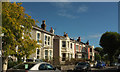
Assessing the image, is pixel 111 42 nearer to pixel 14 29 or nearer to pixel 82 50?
pixel 82 50

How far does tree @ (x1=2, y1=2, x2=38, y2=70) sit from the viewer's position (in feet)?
44.1

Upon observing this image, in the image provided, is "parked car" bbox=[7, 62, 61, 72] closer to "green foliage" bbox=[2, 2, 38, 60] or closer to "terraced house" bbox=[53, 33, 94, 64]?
"green foliage" bbox=[2, 2, 38, 60]

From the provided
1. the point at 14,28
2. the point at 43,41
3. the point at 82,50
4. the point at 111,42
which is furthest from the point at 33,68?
the point at 82,50

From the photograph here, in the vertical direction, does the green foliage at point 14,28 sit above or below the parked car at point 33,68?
above

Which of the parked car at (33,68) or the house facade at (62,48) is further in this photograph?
the house facade at (62,48)

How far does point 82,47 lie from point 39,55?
27315 mm

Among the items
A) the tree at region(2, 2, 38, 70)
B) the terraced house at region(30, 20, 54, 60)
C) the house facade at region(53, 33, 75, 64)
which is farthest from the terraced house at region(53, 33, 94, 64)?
the tree at region(2, 2, 38, 70)

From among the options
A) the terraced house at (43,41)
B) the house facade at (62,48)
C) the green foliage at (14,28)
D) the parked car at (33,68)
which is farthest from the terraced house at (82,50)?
the parked car at (33,68)

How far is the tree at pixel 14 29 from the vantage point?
13445mm

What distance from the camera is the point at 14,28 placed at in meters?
13.9

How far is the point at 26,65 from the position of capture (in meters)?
10.8

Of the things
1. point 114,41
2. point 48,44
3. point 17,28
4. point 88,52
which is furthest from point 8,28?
point 88,52

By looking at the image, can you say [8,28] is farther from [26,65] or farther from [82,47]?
[82,47]

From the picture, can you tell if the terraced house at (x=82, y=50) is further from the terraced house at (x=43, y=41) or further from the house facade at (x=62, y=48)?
the terraced house at (x=43, y=41)
